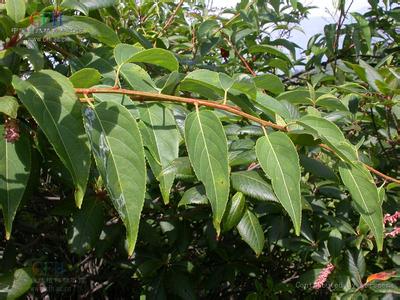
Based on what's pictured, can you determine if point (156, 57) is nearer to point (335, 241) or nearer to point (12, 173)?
point (12, 173)

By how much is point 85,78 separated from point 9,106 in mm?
165

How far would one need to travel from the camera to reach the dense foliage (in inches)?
33.2

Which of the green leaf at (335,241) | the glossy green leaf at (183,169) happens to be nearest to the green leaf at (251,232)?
the glossy green leaf at (183,169)

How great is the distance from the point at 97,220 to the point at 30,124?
43 centimetres

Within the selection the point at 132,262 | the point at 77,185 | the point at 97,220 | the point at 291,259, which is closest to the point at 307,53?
the point at 291,259

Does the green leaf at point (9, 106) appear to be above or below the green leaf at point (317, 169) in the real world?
above

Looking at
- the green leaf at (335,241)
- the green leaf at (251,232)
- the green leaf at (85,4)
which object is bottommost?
the green leaf at (335,241)

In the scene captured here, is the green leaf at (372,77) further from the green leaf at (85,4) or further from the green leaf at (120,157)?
the green leaf at (120,157)

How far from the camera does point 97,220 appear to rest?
1389 mm

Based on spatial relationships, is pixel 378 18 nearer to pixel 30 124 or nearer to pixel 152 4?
pixel 152 4

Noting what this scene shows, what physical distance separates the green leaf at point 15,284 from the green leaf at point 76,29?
62cm

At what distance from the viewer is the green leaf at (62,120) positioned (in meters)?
0.79

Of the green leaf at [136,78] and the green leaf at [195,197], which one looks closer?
the green leaf at [136,78]

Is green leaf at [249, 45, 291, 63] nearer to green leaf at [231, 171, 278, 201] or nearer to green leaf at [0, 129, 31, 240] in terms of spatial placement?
green leaf at [231, 171, 278, 201]
